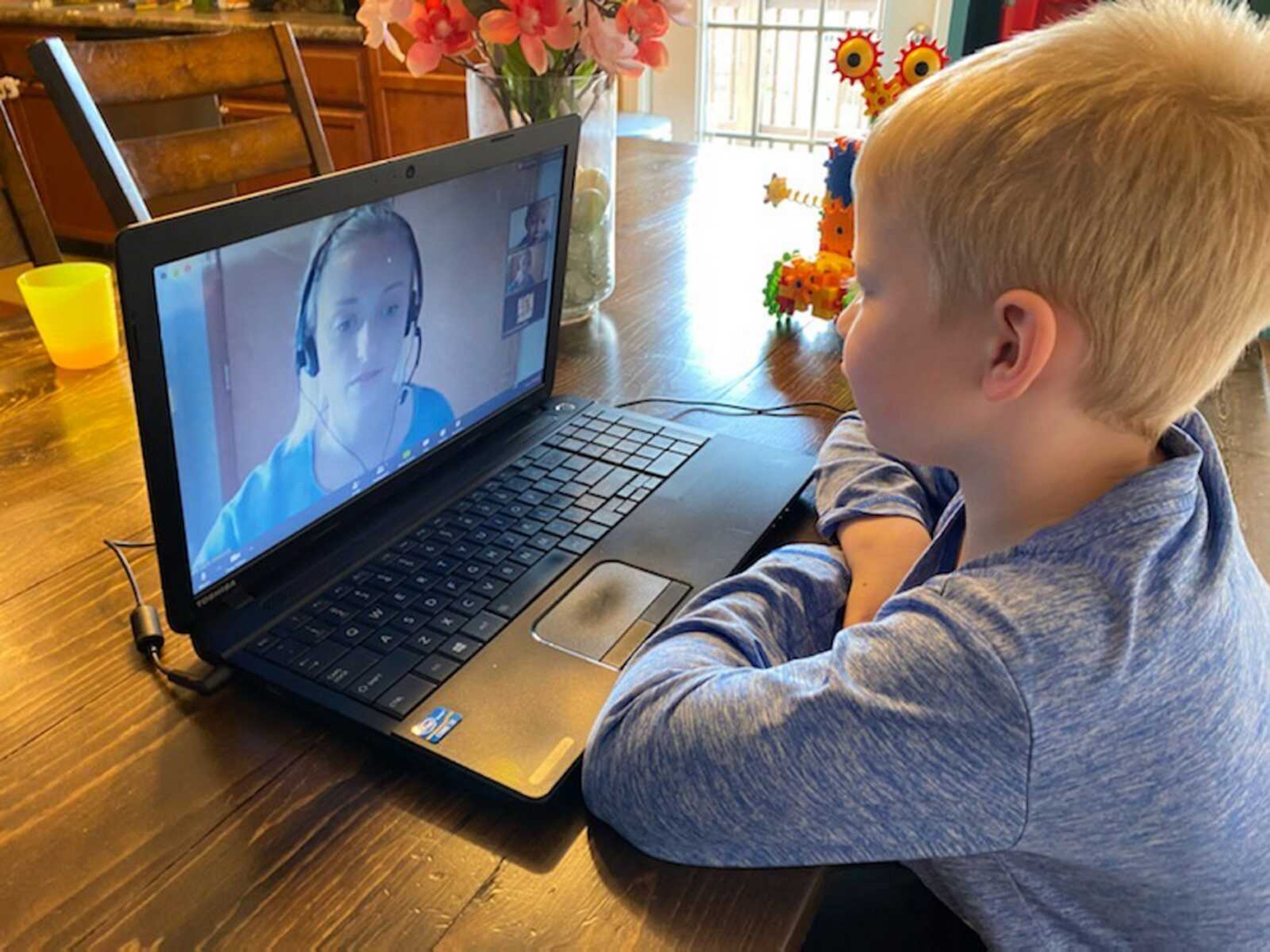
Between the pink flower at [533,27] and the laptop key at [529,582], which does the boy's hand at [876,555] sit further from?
the pink flower at [533,27]

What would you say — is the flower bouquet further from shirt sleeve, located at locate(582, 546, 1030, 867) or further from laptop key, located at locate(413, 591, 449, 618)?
shirt sleeve, located at locate(582, 546, 1030, 867)

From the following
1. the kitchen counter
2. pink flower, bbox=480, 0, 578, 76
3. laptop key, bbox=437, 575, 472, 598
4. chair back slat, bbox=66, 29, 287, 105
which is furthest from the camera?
the kitchen counter

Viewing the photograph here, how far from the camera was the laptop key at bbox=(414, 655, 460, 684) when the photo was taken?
61 cm

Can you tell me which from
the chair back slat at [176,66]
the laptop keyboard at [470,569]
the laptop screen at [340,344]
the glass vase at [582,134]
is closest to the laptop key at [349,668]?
the laptop keyboard at [470,569]

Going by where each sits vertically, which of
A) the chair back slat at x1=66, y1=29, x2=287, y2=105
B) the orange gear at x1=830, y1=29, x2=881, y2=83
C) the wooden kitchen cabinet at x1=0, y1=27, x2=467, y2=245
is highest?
the orange gear at x1=830, y1=29, x2=881, y2=83

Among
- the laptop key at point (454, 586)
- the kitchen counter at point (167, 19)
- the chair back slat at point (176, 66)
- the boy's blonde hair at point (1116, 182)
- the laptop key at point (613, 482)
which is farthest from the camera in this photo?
the kitchen counter at point (167, 19)

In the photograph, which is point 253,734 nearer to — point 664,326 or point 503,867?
→ point 503,867

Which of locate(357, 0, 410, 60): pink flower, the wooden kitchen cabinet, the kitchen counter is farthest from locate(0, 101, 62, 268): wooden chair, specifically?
the kitchen counter

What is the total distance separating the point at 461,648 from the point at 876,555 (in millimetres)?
295

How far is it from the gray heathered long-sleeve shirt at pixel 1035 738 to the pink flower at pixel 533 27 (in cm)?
70

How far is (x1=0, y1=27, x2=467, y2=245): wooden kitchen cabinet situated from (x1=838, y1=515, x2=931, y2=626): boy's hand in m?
A: 2.43

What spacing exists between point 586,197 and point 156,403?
71 cm

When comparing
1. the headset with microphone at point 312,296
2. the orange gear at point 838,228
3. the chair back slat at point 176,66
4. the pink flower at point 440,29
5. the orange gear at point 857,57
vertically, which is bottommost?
the orange gear at point 838,228

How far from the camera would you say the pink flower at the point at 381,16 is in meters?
1.02
